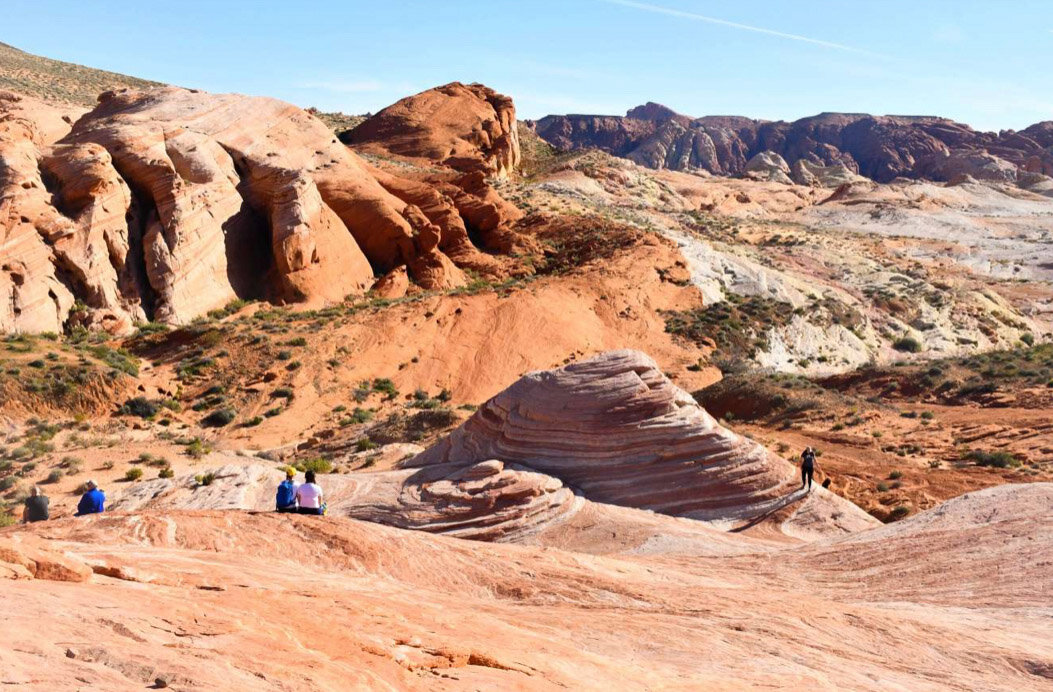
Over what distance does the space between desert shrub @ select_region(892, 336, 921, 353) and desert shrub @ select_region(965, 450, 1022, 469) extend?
18743 millimetres

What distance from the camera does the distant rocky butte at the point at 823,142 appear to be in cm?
13612

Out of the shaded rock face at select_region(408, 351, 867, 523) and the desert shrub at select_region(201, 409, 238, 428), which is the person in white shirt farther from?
the desert shrub at select_region(201, 409, 238, 428)

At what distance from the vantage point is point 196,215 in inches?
1283

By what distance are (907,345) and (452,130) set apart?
32.0m

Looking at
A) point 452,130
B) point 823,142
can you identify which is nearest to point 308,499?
point 452,130

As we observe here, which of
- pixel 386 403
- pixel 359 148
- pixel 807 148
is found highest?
pixel 807 148

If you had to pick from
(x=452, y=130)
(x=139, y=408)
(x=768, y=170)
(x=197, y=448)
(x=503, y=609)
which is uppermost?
(x=768, y=170)

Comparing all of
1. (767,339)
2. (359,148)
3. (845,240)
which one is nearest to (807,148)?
(845,240)

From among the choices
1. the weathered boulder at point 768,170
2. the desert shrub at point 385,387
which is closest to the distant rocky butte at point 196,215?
the desert shrub at point 385,387

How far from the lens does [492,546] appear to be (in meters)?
11.3

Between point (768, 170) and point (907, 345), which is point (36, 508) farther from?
point (768, 170)

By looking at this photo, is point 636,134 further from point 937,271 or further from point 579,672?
point 579,672

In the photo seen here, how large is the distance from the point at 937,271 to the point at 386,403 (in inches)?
1612

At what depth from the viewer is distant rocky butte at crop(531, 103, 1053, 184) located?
13612 centimetres
